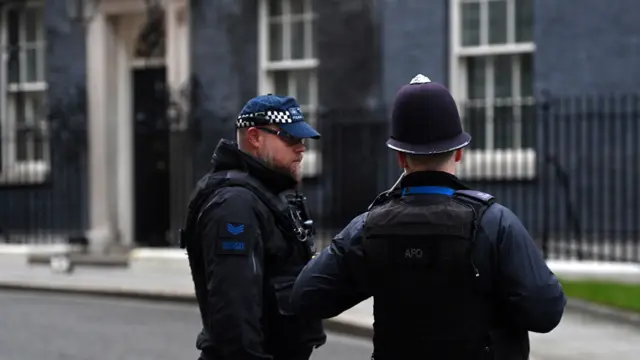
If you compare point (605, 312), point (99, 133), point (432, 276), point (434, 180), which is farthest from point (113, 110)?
point (432, 276)

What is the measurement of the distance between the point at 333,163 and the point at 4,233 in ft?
18.6

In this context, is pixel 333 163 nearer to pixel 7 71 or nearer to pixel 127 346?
pixel 127 346

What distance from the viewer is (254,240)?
3109 mm

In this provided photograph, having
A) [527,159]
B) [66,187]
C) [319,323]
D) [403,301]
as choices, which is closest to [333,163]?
[527,159]

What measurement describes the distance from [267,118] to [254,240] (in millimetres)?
488

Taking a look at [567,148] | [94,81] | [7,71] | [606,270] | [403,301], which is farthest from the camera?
[7,71]

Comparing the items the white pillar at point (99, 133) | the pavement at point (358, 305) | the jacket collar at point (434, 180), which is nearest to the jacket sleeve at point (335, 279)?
the jacket collar at point (434, 180)

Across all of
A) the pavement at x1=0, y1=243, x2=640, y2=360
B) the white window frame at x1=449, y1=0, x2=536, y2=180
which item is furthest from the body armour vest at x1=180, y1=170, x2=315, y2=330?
the white window frame at x1=449, y1=0, x2=536, y2=180

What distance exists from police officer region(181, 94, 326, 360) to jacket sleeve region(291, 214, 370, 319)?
1.23 feet

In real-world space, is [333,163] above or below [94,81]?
below

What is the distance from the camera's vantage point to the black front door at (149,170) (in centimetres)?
1391

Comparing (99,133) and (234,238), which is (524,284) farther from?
(99,133)

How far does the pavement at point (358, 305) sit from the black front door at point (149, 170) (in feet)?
4.44

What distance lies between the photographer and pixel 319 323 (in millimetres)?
3389
